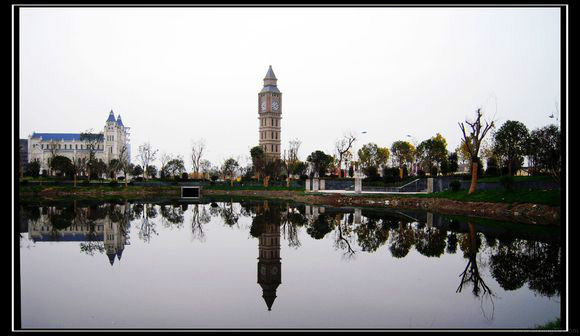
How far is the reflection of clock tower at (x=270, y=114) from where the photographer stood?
98062mm

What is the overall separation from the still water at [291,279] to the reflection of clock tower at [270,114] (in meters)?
80.7

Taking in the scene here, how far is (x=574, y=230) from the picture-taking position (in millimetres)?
5000

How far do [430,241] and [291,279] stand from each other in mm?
7110

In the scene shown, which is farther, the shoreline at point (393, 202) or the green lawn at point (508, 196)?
the green lawn at point (508, 196)

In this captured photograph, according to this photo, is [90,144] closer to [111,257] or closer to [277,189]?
[277,189]

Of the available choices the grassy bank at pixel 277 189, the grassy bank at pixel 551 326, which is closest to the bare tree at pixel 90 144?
the grassy bank at pixel 277 189

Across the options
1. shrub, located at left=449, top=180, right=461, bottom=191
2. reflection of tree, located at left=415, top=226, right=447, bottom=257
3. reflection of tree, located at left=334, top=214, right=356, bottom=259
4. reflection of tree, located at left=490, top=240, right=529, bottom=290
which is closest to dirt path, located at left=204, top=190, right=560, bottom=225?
shrub, located at left=449, top=180, right=461, bottom=191

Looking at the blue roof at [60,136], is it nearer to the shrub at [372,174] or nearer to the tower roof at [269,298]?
the shrub at [372,174]

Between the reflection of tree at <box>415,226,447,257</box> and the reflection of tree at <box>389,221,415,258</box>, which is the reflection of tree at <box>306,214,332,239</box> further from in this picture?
the reflection of tree at <box>415,226,447,257</box>

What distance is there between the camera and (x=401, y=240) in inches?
609

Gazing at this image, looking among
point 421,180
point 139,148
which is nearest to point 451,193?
point 421,180

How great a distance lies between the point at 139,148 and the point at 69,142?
36.1m

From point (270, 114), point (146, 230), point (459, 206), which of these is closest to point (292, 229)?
point (146, 230)

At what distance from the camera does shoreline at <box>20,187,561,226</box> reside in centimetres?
2172
